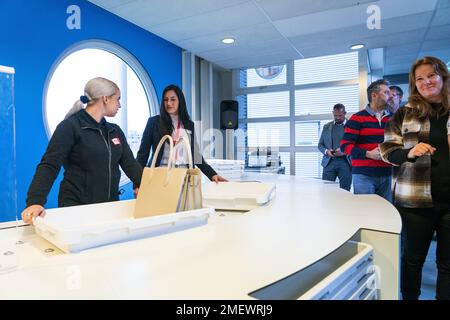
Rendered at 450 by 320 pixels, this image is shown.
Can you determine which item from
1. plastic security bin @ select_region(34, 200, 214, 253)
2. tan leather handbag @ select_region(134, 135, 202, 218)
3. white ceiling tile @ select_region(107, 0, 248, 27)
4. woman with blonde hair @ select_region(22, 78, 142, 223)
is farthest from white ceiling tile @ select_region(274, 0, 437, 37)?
plastic security bin @ select_region(34, 200, 214, 253)

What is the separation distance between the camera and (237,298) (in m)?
0.56

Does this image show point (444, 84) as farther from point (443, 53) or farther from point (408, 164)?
point (443, 53)

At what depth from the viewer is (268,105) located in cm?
Answer: 597

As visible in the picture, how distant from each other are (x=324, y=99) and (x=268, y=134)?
1218 millimetres

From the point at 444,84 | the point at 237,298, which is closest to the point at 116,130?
the point at 237,298

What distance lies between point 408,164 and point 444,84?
43 centimetres

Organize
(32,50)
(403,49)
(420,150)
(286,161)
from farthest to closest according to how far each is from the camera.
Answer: (286,161) < (403,49) < (32,50) < (420,150)

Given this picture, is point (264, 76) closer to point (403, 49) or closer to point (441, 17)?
point (403, 49)

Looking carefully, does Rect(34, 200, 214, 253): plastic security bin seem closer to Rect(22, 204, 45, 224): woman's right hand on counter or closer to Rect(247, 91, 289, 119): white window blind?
Rect(22, 204, 45, 224): woman's right hand on counter

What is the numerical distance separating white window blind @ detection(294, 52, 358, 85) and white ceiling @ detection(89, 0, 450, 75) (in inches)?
12.0

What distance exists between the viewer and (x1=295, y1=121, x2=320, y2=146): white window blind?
18.2 ft

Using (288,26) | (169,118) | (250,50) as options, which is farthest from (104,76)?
(288,26)

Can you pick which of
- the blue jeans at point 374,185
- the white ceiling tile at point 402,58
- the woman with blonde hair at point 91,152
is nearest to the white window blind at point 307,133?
the white ceiling tile at point 402,58

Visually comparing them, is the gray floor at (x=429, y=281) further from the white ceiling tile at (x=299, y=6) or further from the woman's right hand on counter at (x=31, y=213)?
the white ceiling tile at (x=299, y=6)
